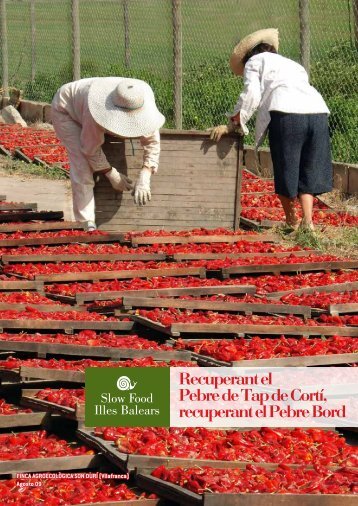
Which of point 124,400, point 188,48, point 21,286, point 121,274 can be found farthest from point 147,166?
point 188,48

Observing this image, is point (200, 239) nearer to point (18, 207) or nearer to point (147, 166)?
point (147, 166)

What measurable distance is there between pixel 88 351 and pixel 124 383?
1048 mm

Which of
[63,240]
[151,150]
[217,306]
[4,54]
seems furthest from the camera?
[4,54]

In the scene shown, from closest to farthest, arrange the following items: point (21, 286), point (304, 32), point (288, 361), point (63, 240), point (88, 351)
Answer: point (288, 361)
point (88, 351)
point (21, 286)
point (63, 240)
point (304, 32)

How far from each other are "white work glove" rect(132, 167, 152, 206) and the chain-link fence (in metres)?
3.23

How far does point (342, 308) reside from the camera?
26.1 feet

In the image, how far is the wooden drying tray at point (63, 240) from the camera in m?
10.2

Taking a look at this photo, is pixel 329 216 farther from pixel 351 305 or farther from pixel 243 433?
pixel 243 433

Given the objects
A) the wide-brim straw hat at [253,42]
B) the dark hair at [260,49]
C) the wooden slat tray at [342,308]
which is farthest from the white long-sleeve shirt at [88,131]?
the wooden slat tray at [342,308]

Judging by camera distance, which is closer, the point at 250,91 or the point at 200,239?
the point at 200,239

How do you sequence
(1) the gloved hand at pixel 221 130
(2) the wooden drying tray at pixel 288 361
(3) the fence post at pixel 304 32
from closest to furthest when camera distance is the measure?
(2) the wooden drying tray at pixel 288 361 < (1) the gloved hand at pixel 221 130 < (3) the fence post at pixel 304 32

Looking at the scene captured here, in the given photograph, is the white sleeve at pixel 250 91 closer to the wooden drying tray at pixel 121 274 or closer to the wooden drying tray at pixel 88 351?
the wooden drying tray at pixel 121 274

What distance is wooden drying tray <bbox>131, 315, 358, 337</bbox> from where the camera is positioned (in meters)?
7.23

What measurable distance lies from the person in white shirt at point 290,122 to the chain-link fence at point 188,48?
2.67 m
